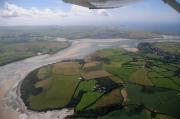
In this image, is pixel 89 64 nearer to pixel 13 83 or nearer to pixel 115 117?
pixel 13 83

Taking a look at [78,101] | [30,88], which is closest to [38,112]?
[78,101]

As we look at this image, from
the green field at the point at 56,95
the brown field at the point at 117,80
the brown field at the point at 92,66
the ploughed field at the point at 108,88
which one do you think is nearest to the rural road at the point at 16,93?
the ploughed field at the point at 108,88

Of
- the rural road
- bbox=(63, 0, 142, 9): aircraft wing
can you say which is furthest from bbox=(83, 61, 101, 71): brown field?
bbox=(63, 0, 142, 9): aircraft wing

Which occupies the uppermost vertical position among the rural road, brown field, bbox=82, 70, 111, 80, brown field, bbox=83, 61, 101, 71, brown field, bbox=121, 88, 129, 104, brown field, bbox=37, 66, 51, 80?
brown field, bbox=83, 61, 101, 71

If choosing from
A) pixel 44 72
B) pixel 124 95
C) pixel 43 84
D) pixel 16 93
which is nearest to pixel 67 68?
pixel 44 72

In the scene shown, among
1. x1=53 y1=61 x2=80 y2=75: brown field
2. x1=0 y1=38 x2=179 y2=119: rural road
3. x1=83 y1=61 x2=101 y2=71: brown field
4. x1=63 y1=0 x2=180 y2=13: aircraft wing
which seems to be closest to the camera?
x1=63 y1=0 x2=180 y2=13: aircraft wing

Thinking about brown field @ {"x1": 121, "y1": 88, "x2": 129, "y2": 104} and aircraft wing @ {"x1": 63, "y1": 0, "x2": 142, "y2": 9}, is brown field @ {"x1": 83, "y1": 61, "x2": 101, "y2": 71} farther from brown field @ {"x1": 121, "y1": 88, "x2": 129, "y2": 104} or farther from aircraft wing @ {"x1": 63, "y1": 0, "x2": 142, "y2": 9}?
aircraft wing @ {"x1": 63, "y1": 0, "x2": 142, "y2": 9}

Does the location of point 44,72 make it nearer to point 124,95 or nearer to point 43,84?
point 43,84
